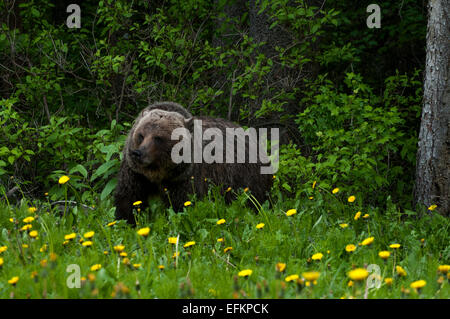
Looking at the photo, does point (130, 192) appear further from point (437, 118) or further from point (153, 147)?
point (437, 118)

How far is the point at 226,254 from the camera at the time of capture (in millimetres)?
3777

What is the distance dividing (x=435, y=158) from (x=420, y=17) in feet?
14.1

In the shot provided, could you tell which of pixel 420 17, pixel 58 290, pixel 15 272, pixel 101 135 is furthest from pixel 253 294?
pixel 420 17

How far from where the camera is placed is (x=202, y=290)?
2990 mm

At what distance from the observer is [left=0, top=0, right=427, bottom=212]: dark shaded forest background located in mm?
6438

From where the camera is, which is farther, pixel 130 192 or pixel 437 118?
pixel 130 192

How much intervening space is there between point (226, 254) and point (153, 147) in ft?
5.70

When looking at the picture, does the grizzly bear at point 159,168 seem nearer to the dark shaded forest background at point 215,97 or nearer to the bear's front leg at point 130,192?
the bear's front leg at point 130,192

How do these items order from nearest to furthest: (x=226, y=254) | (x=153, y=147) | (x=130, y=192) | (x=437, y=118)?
(x=226, y=254)
(x=153, y=147)
(x=437, y=118)
(x=130, y=192)

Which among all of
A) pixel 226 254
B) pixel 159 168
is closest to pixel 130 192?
pixel 159 168

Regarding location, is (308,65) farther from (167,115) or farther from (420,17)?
(167,115)

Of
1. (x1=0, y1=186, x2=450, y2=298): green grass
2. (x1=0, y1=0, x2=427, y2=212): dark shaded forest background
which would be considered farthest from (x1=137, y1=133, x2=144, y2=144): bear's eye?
(x1=0, y1=0, x2=427, y2=212): dark shaded forest background

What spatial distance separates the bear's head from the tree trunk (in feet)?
8.24

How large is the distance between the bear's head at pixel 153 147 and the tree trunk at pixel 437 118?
8.24ft
